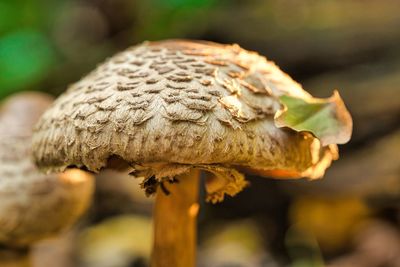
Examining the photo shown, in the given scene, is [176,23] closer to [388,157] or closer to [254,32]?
[254,32]

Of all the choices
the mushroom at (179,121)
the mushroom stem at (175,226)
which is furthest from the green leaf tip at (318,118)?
the mushroom stem at (175,226)

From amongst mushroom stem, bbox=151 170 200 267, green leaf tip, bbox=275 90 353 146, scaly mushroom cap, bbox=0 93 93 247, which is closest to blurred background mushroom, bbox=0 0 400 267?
mushroom stem, bbox=151 170 200 267

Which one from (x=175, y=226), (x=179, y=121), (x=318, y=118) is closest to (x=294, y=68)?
(x=175, y=226)

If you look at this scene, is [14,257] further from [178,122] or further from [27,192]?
[178,122]

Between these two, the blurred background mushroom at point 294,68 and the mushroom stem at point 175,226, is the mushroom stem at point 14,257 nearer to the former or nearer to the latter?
the mushroom stem at point 175,226

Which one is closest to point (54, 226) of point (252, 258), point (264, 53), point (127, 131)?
point (127, 131)

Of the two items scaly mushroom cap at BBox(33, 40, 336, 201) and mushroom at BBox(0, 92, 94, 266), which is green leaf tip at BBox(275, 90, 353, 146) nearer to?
scaly mushroom cap at BBox(33, 40, 336, 201)

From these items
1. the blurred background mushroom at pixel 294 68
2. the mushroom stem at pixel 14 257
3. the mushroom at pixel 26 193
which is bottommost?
the mushroom stem at pixel 14 257
